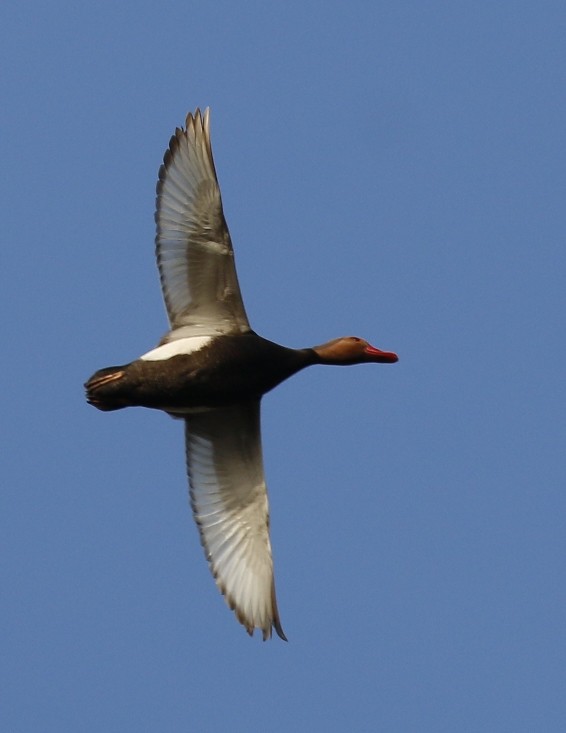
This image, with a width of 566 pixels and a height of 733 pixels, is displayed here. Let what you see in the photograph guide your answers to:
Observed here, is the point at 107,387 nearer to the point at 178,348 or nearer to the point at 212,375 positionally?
the point at 178,348

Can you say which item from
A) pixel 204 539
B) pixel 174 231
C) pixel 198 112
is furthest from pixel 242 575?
pixel 198 112

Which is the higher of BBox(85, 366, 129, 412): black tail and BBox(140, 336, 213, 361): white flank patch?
BBox(140, 336, 213, 361): white flank patch

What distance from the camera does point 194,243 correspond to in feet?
48.2

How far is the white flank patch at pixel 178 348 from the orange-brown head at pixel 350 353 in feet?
3.90

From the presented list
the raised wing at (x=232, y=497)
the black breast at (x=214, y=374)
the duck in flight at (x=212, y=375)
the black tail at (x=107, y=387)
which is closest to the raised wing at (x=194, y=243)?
the duck in flight at (x=212, y=375)

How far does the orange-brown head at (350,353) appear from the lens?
50.8ft

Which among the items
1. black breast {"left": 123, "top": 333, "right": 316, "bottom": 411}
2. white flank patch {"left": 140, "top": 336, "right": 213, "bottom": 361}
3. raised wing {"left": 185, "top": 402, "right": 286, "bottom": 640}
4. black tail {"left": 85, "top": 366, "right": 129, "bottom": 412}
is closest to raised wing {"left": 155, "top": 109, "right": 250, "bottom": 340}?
white flank patch {"left": 140, "top": 336, "right": 213, "bottom": 361}

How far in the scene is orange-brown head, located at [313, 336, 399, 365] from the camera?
15.5 meters

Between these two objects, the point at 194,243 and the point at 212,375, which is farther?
the point at 194,243

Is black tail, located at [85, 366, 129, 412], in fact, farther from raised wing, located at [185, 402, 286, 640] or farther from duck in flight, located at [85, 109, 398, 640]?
raised wing, located at [185, 402, 286, 640]

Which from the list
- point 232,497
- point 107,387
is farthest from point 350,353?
point 107,387

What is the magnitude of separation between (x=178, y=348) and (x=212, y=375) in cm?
35

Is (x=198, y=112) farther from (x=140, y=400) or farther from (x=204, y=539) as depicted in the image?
(x=204, y=539)

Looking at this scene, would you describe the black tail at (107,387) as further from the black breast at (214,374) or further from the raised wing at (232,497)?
the raised wing at (232,497)
